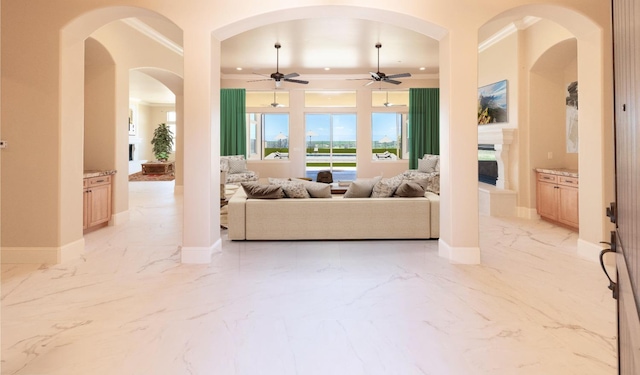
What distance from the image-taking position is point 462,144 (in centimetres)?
403

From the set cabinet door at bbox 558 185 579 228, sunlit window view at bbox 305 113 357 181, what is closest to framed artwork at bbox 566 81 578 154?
cabinet door at bbox 558 185 579 228

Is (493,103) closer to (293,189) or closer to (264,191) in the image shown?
(293,189)

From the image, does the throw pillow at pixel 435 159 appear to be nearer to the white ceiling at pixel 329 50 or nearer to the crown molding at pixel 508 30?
the white ceiling at pixel 329 50

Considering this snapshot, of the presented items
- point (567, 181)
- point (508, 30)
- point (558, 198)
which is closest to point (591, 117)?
point (567, 181)

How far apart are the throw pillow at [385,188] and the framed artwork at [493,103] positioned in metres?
3.27

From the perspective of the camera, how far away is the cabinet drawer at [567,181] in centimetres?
535

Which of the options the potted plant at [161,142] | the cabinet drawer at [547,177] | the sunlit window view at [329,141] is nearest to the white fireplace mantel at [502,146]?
the cabinet drawer at [547,177]

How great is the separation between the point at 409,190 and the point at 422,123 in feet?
19.8

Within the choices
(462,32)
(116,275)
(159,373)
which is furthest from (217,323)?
(462,32)

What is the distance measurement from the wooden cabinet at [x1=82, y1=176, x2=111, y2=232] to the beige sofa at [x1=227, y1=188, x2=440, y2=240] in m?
2.09

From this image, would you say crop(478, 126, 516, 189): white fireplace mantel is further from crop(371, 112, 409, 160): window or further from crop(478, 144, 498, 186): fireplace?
crop(371, 112, 409, 160): window

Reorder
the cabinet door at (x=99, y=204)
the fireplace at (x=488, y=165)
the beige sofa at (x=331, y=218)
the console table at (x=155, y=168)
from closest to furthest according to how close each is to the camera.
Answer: the beige sofa at (x=331, y=218)
the cabinet door at (x=99, y=204)
the fireplace at (x=488, y=165)
the console table at (x=155, y=168)

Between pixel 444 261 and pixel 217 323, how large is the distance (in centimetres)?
250

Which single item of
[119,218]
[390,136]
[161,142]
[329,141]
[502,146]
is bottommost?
[119,218]
